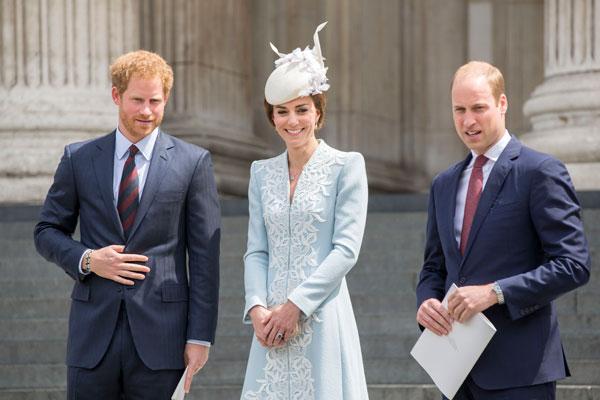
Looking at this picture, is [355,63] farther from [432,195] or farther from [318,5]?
[432,195]

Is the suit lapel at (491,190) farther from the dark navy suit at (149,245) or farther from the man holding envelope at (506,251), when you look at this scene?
the dark navy suit at (149,245)

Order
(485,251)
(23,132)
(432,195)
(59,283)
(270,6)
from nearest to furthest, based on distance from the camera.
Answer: (485,251) < (432,195) < (59,283) < (23,132) < (270,6)

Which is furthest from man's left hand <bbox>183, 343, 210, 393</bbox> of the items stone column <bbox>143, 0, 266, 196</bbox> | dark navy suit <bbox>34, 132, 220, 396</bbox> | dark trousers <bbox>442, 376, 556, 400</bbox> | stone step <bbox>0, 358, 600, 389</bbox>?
stone column <bbox>143, 0, 266, 196</bbox>

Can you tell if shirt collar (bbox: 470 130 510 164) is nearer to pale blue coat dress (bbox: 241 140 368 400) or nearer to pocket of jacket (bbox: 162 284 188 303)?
pale blue coat dress (bbox: 241 140 368 400)

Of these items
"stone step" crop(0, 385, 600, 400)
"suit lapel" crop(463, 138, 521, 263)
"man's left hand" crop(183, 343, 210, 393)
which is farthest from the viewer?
"stone step" crop(0, 385, 600, 400)

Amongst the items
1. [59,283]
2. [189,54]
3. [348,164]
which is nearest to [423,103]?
[189,54]

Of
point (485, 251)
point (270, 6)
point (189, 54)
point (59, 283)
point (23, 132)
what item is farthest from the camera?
point (270, 6)

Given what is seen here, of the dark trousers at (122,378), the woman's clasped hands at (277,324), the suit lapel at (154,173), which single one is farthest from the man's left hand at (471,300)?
the suit lapel at (154,173)

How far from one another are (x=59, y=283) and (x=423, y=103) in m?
7.04

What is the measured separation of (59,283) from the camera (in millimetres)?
8875

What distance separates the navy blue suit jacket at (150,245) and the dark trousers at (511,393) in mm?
930

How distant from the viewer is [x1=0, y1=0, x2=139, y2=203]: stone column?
433 inches

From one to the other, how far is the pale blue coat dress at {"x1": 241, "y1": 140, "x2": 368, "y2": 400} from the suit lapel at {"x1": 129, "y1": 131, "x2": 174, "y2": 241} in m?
0.35

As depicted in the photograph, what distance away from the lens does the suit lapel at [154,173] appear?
16.7 feet
